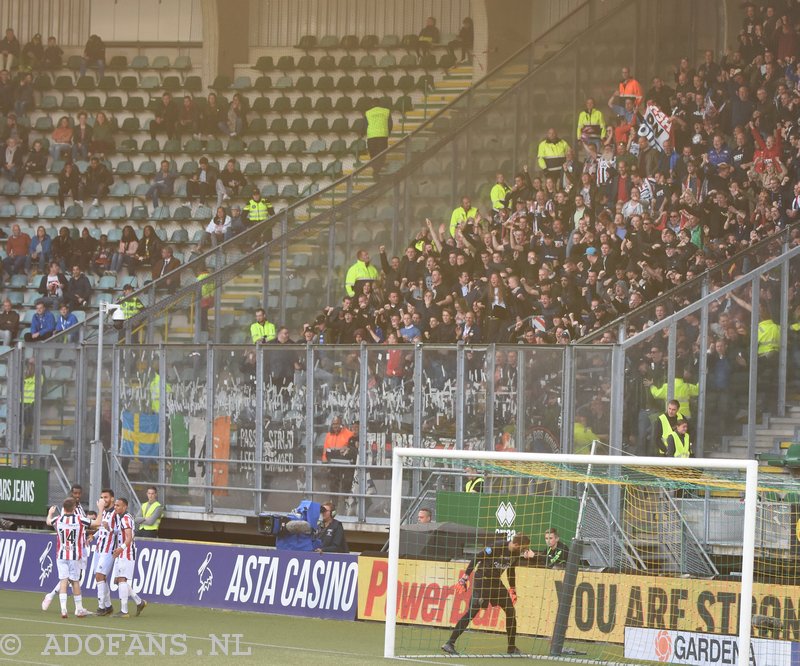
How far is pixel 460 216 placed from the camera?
2825 cm

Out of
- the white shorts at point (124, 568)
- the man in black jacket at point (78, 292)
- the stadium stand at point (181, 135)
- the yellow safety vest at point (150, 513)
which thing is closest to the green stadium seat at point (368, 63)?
the stadium stand at point (181, 135)

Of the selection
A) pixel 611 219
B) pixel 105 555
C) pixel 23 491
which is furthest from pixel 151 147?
pixel 105 555

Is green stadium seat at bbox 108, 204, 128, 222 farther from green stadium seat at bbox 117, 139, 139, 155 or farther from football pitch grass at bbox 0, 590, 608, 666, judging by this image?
football pitch grass at bbox 0, 590, 608, 666

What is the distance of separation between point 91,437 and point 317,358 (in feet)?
16.3

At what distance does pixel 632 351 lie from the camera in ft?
69.2

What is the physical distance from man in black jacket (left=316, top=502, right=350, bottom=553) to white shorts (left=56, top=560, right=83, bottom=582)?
339cm

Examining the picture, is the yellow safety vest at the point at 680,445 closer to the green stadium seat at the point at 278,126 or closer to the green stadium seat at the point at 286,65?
the green stadium seat at the point at 278,126

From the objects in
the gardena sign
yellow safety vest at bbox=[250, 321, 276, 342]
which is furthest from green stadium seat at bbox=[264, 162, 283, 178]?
the gardena sign

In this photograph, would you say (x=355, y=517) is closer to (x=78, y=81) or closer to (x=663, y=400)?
(x=663, y=400)

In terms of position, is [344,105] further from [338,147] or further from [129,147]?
[129,147]

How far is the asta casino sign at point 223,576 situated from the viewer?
20500 millimetres

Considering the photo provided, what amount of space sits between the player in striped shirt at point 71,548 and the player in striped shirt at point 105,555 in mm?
266

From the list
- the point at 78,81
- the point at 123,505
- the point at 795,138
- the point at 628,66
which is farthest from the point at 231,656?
the point at 78,81

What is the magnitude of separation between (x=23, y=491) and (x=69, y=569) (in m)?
7.41
